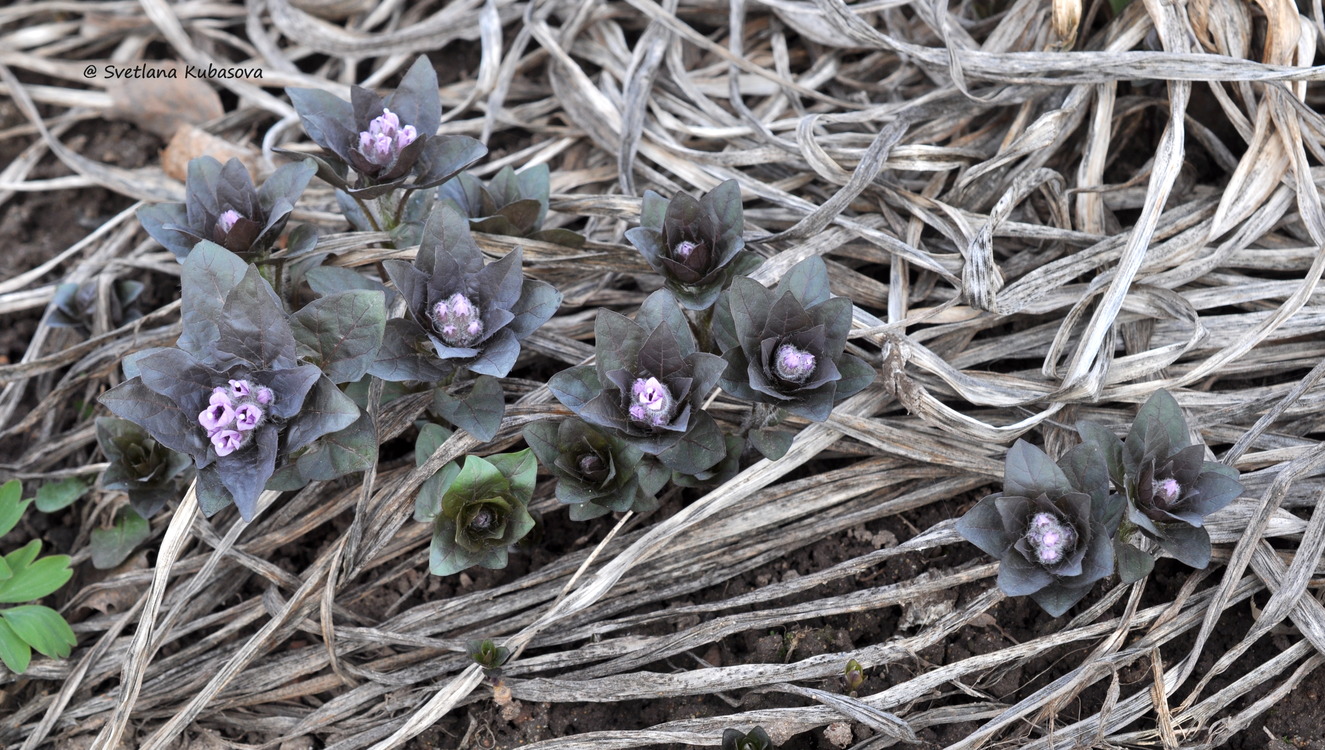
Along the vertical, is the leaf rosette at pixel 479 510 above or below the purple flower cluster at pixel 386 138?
below

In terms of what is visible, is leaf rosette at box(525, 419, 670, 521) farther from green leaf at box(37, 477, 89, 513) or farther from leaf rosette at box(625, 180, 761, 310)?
green leaf at box(37, 477, 89, 513)

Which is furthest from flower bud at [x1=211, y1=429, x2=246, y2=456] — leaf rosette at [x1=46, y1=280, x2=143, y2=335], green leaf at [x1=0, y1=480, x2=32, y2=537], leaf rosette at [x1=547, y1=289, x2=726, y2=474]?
leaf rosette at [x1=46, y1=280, x2=143, y2=335]

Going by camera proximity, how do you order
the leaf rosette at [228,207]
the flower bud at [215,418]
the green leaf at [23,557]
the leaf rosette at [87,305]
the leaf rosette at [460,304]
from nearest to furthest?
the flower bud at [215,418]
the leaf rosette at [460,304]
the leaf rosette at [228,207]
the green leaf at [23,557]
the leaf rosette at [87,305]

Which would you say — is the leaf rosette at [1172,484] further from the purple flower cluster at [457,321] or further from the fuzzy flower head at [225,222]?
the fuzzy flower head at [225,222]

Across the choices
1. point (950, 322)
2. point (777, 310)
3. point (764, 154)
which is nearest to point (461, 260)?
point (777, 310)

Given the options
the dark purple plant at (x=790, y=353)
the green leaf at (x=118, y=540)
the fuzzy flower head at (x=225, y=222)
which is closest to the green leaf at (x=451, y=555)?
the dark purple plant at (x=790, y=353)

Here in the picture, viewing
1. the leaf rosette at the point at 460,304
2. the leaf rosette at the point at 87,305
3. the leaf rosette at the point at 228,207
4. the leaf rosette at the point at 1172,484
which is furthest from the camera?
the leaf rosette at the point at 87,305

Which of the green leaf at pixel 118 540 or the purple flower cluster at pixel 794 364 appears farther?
the green leaf at pixel 118 540

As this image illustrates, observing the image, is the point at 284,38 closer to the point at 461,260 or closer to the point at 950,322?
the point at 461,260

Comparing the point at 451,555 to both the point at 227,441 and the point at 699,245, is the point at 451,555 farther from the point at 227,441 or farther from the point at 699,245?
the point at 699,245
